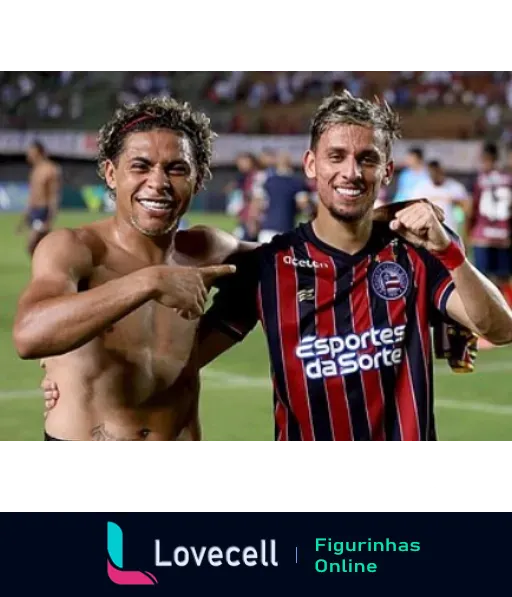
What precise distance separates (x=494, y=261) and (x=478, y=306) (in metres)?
10.3

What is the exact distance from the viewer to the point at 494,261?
14281 millimetres

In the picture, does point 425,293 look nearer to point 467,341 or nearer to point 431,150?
point 467,341

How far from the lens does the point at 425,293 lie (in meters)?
4.38

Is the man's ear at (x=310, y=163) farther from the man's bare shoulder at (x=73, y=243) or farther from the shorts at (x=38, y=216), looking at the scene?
the shorts at (x=38, y=216)

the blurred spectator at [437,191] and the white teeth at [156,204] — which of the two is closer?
the white teeth at [156,204]

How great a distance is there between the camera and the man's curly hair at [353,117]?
14.2 feet

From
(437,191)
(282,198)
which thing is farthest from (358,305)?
(282,198)

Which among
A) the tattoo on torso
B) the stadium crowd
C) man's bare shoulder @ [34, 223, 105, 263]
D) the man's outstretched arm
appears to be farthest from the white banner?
the man's outstretched arm

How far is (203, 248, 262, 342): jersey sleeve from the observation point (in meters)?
4.55

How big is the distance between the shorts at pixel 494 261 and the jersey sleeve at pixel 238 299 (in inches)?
387

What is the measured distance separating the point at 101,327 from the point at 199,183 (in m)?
0.86

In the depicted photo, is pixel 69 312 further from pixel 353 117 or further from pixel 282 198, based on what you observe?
pixel 282 198
